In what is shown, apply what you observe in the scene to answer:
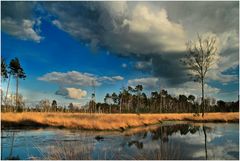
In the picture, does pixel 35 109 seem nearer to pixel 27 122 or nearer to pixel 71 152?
pixel 27 122

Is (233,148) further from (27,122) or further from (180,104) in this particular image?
(180,104)

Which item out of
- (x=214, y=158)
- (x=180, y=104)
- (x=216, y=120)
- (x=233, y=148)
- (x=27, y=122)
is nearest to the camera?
(x=214, y=158)

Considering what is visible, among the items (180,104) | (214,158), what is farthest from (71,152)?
(180,104)

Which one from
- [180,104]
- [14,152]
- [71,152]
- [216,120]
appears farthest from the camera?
[180,104]

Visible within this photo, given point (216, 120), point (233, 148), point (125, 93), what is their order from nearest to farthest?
point (233, 148)
point (216, 120)
point (125, 93)

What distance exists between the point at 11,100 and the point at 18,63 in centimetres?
914

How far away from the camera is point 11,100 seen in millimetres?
52625

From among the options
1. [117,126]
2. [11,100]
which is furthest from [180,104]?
[117,126]

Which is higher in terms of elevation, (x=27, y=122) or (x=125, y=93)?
(x=125, y=93)

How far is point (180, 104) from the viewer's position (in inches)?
4245

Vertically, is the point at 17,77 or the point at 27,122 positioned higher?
the point at 17,77

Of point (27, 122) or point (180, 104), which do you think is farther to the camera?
point (180, 104)

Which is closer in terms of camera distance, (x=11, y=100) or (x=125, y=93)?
(x=11, y=100)

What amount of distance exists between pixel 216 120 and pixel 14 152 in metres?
24.9
